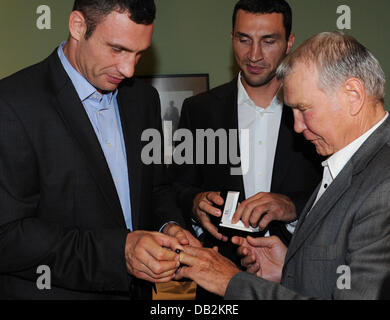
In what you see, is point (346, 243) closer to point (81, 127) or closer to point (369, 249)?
point (369, 249)

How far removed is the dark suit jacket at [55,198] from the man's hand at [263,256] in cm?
64

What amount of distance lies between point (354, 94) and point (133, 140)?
95cm

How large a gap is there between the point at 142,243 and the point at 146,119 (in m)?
0.70

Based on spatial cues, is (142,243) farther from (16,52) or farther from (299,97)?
(16,52)

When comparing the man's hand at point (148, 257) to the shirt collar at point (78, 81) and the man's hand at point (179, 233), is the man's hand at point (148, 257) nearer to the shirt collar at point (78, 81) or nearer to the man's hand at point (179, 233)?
the man's hand at point (179, 233)

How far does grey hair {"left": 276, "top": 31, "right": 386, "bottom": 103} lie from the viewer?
1.58m

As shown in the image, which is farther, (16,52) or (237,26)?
(16,52)

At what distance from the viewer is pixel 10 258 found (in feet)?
5.36

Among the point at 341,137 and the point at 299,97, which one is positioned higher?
the point at 299,97

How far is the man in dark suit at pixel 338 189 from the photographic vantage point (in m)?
1.38

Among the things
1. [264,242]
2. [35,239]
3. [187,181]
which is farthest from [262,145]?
[35,239]

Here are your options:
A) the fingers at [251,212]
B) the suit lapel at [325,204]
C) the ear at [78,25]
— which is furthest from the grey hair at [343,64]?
the ear at [78,25]

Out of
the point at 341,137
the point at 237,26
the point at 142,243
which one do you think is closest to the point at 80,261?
the point at 142,243

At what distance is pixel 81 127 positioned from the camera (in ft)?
5.74
